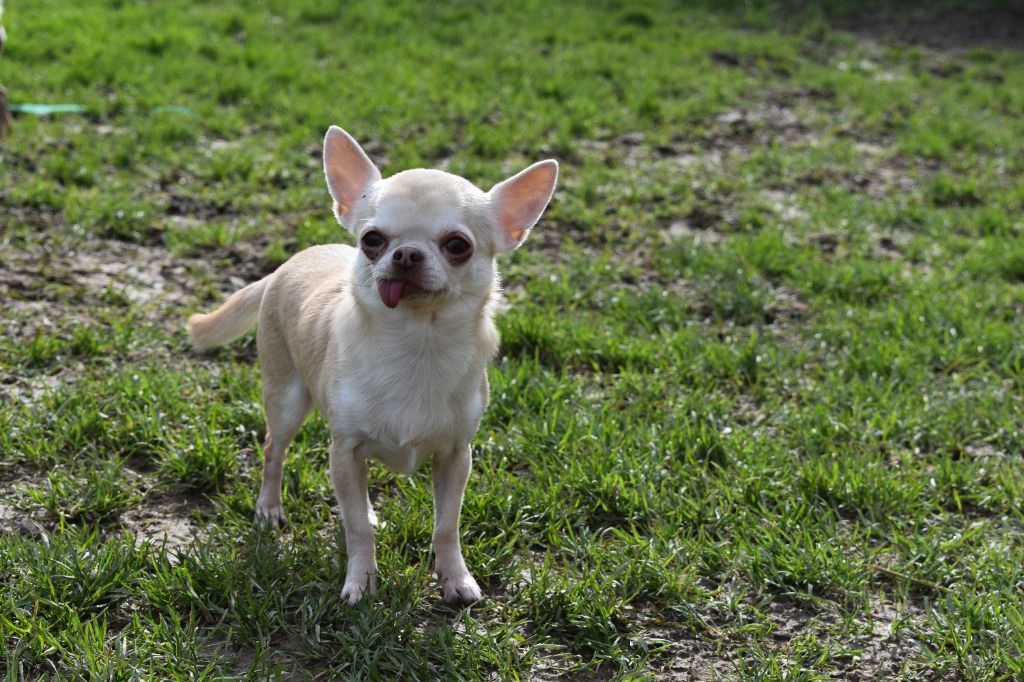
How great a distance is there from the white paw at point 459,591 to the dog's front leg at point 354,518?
208 mm

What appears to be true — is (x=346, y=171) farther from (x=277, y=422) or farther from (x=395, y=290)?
(x=277, y=422)

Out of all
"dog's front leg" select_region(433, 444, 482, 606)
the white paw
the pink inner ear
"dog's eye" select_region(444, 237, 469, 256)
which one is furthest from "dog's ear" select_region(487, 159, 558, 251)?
the white paw

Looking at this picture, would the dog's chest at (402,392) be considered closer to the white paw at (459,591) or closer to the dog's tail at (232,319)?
the white paw at (459,591)

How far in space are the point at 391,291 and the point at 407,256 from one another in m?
0.10

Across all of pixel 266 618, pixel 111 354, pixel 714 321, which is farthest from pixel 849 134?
pixel 266 618

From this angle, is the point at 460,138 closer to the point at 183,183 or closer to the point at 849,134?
the point at 183,183

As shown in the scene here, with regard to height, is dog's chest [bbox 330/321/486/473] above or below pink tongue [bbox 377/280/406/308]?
below

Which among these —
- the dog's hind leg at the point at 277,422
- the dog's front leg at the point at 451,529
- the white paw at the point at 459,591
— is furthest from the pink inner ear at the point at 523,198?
the white paw at the point at 459,591

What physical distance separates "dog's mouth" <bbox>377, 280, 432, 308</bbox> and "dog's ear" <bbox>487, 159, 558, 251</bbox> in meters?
0.35

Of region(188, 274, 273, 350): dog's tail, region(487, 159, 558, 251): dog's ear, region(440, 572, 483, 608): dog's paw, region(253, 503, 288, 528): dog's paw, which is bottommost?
region(253, 503, 288, 528): dog's paw

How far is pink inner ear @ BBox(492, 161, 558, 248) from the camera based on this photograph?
9.38ft

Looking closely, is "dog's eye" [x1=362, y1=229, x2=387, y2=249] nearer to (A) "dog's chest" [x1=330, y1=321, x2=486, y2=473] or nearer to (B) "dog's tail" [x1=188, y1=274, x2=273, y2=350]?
(A) "dog's chest" [x1=330, y1=321, x2=486, y2=473]

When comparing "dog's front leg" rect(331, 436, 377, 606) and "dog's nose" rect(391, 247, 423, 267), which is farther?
"dog's front leg" rect(331, 436, 377, 606)

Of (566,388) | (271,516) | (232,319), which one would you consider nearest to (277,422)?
(271,516)
